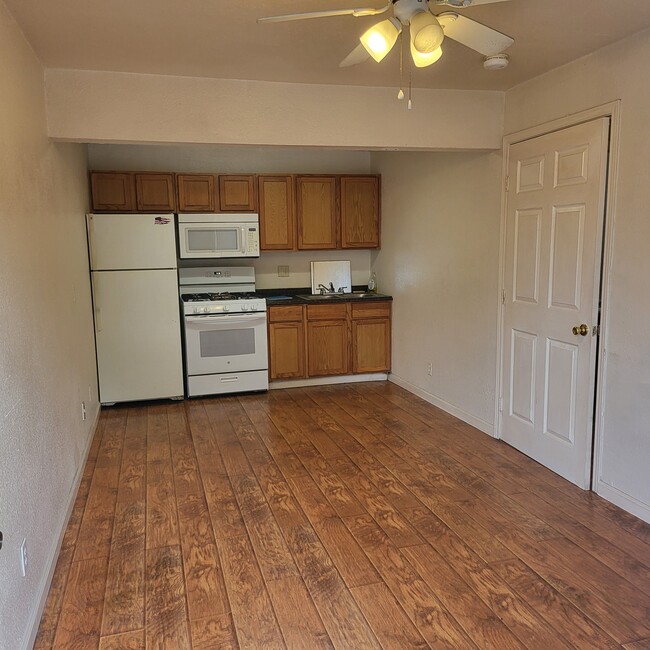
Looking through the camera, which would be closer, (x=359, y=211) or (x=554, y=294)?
(x=554, y=294)

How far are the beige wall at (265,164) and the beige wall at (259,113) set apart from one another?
1977 mm

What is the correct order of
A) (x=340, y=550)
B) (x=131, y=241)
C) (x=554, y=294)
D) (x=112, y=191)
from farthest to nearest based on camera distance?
1. (x=112, y=191)
2. (x=131, y=241)
3. (x=554, y=294)
4. (x=340, y=550)

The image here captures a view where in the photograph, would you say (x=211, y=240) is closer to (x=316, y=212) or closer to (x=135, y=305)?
(x=135, y=305)

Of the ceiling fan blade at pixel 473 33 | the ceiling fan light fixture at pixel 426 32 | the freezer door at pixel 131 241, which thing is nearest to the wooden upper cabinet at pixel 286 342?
the freezer door at pixel 131 241

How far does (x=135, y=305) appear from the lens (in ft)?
15.9

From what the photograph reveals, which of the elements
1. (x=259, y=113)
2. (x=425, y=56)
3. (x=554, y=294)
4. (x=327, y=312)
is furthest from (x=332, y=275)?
(x=425, y=56)

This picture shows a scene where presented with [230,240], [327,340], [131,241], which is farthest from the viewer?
[327,340]

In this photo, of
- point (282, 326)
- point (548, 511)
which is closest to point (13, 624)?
point (548, 511)

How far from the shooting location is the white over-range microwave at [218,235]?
5211mm

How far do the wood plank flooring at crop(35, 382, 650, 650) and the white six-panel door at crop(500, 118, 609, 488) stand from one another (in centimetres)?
25

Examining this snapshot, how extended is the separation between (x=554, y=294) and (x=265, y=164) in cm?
337

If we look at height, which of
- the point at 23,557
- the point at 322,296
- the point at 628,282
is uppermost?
the point at 628,282

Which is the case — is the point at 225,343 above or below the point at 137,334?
below

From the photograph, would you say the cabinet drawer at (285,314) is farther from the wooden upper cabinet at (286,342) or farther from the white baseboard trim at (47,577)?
the white baseboard trim at (47,577)
